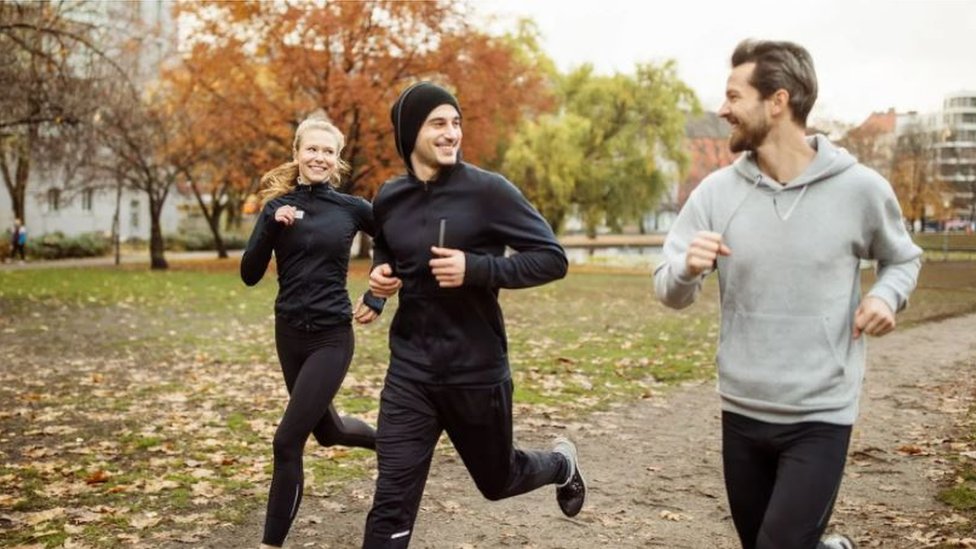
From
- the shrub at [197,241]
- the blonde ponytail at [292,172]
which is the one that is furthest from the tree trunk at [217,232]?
the blonde ponytail at [292,172]

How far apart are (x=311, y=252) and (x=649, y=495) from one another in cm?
277

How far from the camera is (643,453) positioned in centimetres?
739

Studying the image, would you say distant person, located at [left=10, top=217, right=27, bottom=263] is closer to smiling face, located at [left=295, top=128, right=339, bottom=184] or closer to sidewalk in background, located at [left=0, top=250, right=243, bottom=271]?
sidewalk in background, located at [left=0, top=250, right=243, bottom=271]

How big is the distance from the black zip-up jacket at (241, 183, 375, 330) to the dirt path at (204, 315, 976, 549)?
4.28 feet

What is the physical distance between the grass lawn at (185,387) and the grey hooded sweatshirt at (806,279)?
3.42 m

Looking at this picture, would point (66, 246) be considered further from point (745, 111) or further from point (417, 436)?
point (745, 111)

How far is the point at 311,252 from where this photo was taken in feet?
16.4

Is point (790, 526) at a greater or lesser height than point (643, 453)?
greater

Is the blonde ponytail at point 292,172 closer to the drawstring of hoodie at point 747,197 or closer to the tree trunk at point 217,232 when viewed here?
the drawstring of hoodie at point 747,197

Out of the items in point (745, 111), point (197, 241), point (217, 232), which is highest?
point (745, 111)

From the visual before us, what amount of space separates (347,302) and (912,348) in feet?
38.5

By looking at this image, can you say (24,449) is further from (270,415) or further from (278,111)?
(278,111)

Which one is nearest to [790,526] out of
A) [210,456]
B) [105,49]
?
[210,456]

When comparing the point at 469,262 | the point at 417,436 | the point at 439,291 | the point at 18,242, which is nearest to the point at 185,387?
the point at 417,436
